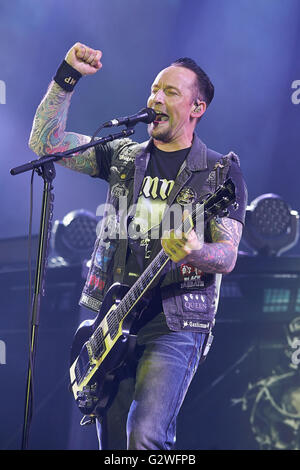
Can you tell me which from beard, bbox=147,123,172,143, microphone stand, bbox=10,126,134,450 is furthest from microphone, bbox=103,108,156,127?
beard, bbox=147,123,172,143

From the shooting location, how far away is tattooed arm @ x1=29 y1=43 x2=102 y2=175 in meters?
2.99

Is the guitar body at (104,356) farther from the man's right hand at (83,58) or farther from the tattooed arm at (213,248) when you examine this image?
the man's right hand at (83,58)

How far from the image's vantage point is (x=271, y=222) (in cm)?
588

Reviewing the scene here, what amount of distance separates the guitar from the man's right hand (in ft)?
2.82

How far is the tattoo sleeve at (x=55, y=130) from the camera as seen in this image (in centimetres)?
322

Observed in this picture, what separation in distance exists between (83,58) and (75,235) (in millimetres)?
3455

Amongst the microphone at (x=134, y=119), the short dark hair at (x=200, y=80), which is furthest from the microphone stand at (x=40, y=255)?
the short dark hair at (x=200, y=80)

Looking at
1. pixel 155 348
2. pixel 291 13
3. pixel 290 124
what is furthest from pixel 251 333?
pixel 291 13

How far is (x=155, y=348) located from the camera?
3010 millimetres

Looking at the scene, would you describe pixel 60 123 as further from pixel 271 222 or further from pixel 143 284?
pixel 271 222

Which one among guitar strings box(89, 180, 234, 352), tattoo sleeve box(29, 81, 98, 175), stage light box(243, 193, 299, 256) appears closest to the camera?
guitar strings box(89, 180, 234, 352)

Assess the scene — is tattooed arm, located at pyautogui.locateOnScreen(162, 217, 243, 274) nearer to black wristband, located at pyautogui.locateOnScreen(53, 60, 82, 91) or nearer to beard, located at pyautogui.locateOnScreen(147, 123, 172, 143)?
beard, located at pyautogui.locateOnScreen(147, 123, 172, 143)

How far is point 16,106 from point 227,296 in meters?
3.40

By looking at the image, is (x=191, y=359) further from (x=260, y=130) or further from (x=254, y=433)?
(x=260, y=130)
